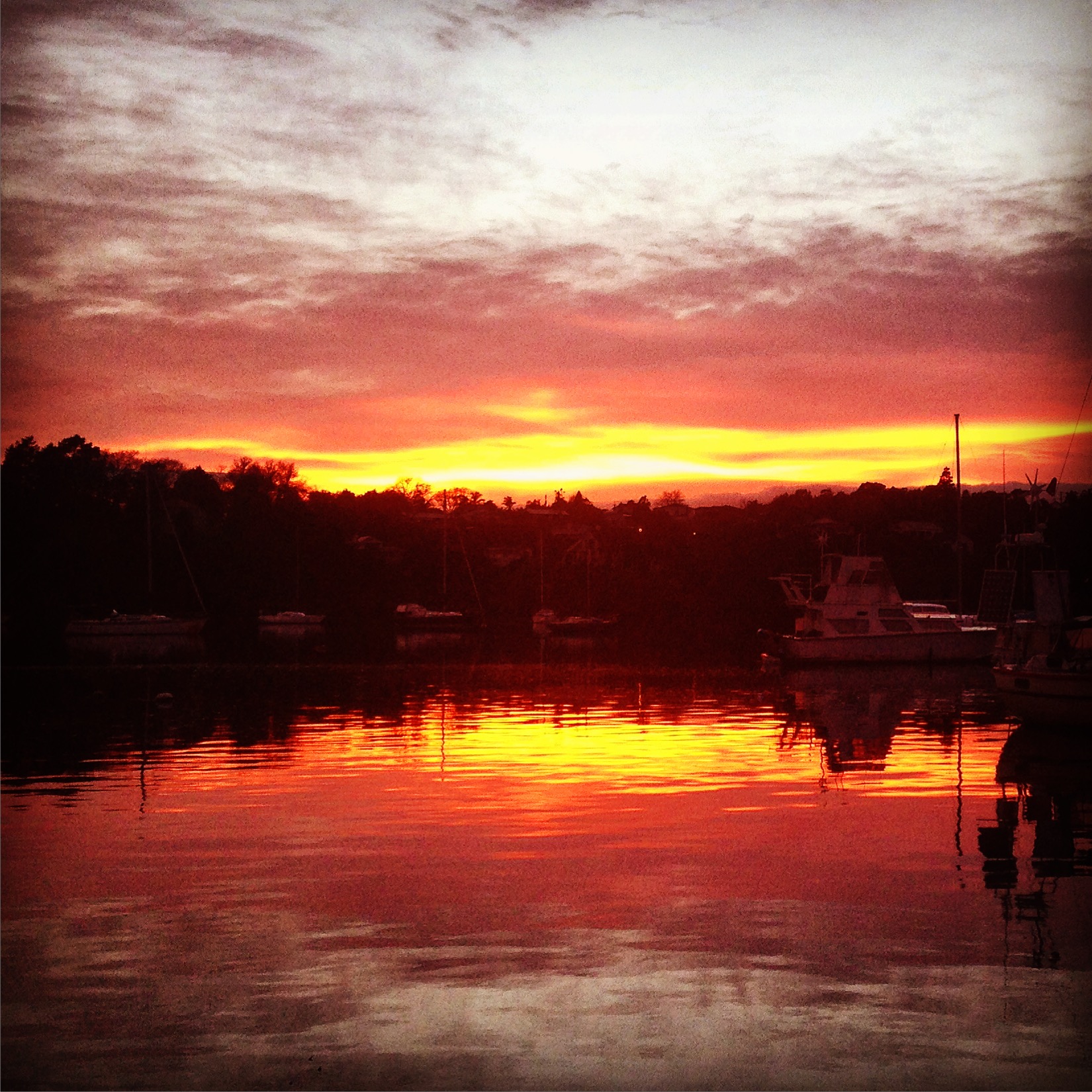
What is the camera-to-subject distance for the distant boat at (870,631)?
4522 cm

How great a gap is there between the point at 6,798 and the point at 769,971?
11.0 metres

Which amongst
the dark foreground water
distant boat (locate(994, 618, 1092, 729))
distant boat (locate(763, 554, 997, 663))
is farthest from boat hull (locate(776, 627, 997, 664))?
Answer: the dark foreground water

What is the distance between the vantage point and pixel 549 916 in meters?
9.45

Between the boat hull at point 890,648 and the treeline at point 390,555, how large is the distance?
36.0 feet

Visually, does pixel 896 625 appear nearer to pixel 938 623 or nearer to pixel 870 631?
pixel 870 631

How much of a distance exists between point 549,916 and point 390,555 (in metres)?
97.5

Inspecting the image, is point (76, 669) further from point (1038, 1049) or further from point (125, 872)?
point (1038, 1049)

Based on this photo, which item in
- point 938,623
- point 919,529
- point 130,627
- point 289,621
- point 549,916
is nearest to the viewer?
point 549,916

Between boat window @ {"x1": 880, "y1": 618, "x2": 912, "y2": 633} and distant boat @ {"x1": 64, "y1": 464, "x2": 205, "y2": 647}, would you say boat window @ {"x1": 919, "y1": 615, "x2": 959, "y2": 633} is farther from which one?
distant boat @ {"x1": 64, "y1": 464, "x2": 205, "y2": 647}

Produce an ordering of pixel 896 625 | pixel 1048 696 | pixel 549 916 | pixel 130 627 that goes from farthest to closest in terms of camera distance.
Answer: pixel 130 627 < pixel 896 625 < pixel 1048 696 < pixel 549 916

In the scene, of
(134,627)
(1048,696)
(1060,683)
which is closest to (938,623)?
(1048,696)

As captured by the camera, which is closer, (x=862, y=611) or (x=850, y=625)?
(x=850, y=625)

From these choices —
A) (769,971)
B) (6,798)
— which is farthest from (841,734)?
(769,971)

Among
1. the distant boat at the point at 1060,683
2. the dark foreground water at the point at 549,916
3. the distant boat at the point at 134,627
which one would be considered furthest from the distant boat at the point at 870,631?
the distant boat at the point at 134,627
